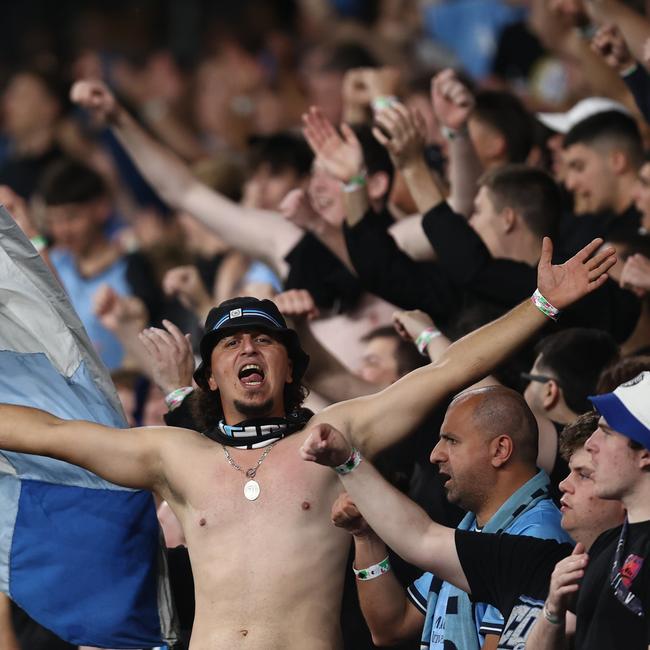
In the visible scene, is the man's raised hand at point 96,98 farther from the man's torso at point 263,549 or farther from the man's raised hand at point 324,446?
the man's raised hand at point 324,446

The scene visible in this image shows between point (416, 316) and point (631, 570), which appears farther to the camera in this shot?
point (416, 316)

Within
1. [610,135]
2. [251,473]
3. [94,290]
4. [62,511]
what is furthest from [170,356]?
[94,290]

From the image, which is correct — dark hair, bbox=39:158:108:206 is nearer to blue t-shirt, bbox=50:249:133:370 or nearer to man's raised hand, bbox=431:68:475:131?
blue t-shirt, bbox=50:249:133:370

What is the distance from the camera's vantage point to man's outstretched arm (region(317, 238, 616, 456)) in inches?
216

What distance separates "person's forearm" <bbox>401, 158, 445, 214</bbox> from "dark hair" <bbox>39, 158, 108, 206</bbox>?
399cm

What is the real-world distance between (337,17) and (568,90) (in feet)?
13.1

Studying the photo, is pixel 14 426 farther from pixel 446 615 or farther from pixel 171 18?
pixel 171 18

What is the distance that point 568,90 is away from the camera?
36.2 feet

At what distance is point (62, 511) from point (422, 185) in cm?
217

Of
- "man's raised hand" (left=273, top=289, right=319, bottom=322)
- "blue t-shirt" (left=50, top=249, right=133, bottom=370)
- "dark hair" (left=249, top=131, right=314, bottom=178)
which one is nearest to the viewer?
"man's raised hand" (left=273, top=289, right=319, bottom=322)

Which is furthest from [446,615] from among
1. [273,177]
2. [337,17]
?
[337,17]

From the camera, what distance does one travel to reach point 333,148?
24.5ft

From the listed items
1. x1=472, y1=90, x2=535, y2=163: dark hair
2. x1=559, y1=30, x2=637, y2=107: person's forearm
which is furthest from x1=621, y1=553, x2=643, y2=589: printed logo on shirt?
x1=559, y1=30, x2=637, y2=107: person's forearm

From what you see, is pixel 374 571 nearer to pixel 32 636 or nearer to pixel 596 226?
pixel 32 636
